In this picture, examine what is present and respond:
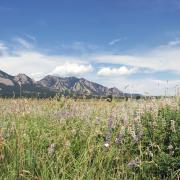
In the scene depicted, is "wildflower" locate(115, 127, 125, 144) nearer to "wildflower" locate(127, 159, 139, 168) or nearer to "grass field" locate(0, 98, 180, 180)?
"grass field" locate(0, 98, 180, 180)

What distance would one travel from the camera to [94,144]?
7.73 metres

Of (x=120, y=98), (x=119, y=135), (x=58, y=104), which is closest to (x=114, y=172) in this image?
(x=119, y=135)

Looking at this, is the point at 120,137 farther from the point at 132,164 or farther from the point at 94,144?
the point at 132,164

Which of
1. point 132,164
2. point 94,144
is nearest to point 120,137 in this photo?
point 94,144

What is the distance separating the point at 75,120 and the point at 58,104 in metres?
1.38

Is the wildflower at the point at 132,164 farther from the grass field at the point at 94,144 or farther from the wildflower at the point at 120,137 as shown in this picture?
the wildflower at the point at 120,137

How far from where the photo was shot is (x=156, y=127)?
7.95 meters

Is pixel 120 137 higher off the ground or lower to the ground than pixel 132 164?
higher

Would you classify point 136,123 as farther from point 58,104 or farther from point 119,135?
point 58,104

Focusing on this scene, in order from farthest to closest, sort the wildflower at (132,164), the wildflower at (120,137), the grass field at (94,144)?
the wildflower at (120,137) → the wildflower at (132,164) → the grass field at (94,144)

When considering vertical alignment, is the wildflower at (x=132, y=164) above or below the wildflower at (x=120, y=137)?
below

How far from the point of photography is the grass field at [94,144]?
21.6 feet

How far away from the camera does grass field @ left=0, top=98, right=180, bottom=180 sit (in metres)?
6.58

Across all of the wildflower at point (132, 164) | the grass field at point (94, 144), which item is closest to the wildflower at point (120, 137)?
the grass field at point (94, 144)
